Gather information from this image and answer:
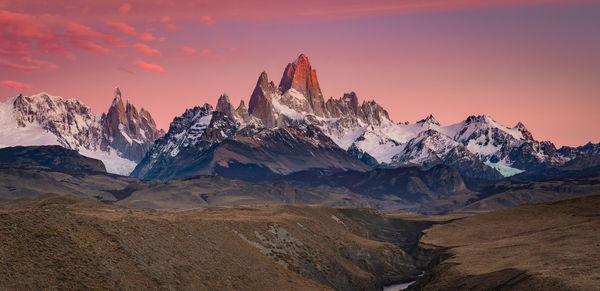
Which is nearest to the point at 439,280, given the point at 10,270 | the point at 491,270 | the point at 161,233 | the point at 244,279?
the point at 491,270

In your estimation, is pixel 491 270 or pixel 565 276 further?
pixel 491 270

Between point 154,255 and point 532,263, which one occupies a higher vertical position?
point 154,255

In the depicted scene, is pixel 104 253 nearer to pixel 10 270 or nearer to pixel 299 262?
pixel 10 270

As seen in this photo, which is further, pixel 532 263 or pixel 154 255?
pixel 532 263

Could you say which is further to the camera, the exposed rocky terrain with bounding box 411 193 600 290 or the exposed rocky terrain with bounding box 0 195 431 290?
the exposed rocky terrain with bounding box 411 193 600 290

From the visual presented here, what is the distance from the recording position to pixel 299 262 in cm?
16662

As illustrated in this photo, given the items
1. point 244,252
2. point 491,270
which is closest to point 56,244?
point 244,252

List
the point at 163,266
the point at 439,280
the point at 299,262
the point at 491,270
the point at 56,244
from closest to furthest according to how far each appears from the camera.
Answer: the point at 56,244, the point at 163,266, the point at 491,270, the point at 439,280, the point at 299,262

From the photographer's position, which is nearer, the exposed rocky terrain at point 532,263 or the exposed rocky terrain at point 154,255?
the exposed rocky terrain at point 154,255

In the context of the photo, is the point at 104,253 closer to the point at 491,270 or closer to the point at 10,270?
the point at 10,270

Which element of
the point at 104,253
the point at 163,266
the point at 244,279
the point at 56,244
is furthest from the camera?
the point at 244,279

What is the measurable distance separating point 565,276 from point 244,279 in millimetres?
58133

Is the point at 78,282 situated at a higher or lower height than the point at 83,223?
lower

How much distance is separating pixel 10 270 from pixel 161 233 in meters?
46.3
